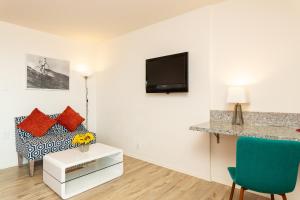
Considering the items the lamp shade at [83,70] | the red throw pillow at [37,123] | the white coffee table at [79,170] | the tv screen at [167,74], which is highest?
the lamp shade at [83,70]

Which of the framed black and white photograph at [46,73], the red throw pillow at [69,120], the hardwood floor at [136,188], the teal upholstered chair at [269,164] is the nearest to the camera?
the teal upholstered chair at [269,164]

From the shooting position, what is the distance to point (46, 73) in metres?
3.64

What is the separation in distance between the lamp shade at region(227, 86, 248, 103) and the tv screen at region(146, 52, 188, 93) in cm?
71

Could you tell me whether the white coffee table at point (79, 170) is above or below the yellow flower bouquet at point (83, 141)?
below

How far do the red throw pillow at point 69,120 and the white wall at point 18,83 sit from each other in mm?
293

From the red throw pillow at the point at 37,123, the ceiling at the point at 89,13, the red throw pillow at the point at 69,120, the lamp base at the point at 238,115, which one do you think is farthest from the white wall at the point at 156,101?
the red throw pillow at the point at 37,123

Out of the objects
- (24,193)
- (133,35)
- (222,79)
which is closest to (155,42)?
(133,35)

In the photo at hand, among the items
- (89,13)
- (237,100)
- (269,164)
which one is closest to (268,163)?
(269,164)

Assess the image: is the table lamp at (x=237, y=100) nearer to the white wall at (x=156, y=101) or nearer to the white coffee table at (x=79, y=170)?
the white wall at (x=156, y=101)

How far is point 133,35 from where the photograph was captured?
363 centimetres

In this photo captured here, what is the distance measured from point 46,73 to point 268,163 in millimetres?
3752

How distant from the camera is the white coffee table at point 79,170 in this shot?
229 cm

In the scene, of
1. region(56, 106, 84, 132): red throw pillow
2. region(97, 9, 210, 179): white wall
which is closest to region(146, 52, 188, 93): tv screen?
Answer: region(97, 9, 210, 179): white wall

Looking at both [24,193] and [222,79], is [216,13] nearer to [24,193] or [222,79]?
[222,79]
